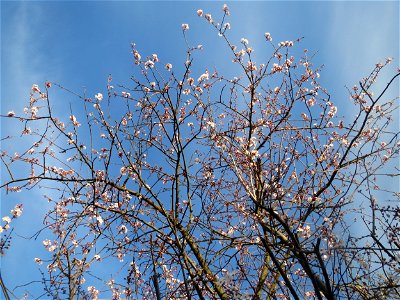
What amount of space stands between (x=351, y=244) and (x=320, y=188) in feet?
10.5

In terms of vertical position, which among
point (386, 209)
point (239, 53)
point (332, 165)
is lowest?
point (386, 209)

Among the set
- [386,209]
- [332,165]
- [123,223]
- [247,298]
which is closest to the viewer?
[247,298]

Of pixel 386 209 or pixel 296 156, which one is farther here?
pixel 296 156

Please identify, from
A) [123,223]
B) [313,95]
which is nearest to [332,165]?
[313,95]

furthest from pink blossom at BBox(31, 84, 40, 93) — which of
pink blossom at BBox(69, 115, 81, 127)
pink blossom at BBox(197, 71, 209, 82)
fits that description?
pink blossom at BBox(197, 71, 209, 82)

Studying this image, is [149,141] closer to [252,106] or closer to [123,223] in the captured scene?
[123,223]

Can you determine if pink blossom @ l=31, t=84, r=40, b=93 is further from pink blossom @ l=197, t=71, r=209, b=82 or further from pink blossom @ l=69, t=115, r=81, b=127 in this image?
pink blossom @ l=197, t=71, r=209, b=82

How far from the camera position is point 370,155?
24.5 ft

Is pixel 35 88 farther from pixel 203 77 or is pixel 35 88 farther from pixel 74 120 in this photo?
pixel 203 77

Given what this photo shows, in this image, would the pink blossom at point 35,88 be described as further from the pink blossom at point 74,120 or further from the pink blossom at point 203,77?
the pink blossom at point 203,77

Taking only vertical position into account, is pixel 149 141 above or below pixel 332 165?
above

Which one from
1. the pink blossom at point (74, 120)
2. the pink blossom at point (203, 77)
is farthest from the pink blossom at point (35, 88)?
the pink blossom at point (203, 77)

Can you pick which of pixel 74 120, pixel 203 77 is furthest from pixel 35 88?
pixel 203 77

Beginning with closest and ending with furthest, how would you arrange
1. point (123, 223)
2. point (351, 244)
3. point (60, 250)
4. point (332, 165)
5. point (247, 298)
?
point (247, 298), point (351, 244), point (60, 250), point (123, 223), point (332, 165)
